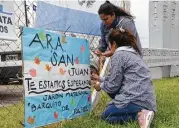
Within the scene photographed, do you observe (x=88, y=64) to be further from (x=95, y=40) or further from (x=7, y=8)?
(x=7, y=8)

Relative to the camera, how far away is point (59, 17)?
3.75 metres

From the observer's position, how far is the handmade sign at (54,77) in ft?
10.0

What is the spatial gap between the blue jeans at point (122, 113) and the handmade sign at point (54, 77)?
1.11 ft

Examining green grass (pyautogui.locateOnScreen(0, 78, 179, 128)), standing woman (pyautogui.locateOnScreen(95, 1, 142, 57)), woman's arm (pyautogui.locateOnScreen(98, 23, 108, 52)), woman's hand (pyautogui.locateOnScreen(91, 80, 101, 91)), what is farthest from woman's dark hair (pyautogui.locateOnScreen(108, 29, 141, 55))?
green grass (pyautogui.locateOnScreen(0, 78, 179, 128))

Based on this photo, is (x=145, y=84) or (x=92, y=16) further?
(x=92, y=16)

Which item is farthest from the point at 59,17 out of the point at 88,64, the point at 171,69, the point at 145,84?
the point at 171,69

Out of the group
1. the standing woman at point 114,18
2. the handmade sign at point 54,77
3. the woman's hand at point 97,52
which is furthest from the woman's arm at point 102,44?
the handmade sign at point 54,77

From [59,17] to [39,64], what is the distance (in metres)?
0.78

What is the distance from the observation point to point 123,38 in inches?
140

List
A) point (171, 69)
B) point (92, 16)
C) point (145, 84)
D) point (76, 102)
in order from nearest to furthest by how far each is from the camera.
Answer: point (145, 84), point (76, 102), point (92, 16), point (171, 69)

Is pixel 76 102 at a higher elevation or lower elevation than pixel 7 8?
lower

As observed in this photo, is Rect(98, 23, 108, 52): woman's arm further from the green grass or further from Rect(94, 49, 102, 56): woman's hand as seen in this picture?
the green grass

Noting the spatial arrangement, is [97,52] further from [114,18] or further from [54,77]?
[54,77]

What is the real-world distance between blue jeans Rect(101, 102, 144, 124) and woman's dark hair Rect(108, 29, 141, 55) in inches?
23.0
